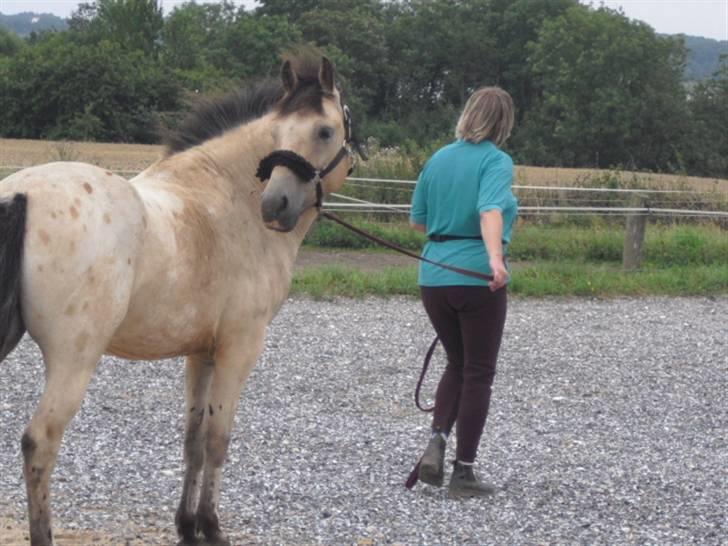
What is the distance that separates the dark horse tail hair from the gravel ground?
143 centimetres

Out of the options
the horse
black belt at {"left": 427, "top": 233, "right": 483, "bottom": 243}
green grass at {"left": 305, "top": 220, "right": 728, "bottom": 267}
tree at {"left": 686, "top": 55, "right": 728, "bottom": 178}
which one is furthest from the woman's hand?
tree at {"left": 686, "top": 55, "right": 728, "bottom": 178}

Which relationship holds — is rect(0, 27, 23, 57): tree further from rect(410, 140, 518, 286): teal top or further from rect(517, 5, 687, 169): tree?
rect(410, 140, 518, 286): teal top

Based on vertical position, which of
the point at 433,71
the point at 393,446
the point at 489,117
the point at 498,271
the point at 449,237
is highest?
the point at 433,71

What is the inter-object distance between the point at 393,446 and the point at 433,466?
887mm

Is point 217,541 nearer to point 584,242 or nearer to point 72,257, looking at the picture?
point 72,257

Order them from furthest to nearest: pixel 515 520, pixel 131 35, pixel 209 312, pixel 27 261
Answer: pixel 131 35 < pixel 515 520 < pixel 209 312 < pixel 27 261

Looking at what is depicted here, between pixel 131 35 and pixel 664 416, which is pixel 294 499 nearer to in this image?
pixel 664 416

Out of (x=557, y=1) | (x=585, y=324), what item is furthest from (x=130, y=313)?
(x=557, y=1)

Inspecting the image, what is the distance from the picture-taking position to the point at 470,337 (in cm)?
548

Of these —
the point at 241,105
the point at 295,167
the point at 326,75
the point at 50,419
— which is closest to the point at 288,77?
the point at 326,75

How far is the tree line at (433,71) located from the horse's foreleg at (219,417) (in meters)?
35.9

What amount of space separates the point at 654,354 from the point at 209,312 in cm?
658

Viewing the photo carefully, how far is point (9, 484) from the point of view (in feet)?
17.8

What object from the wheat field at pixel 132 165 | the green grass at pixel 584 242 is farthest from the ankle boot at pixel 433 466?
the wheat field at pixel 132 165
